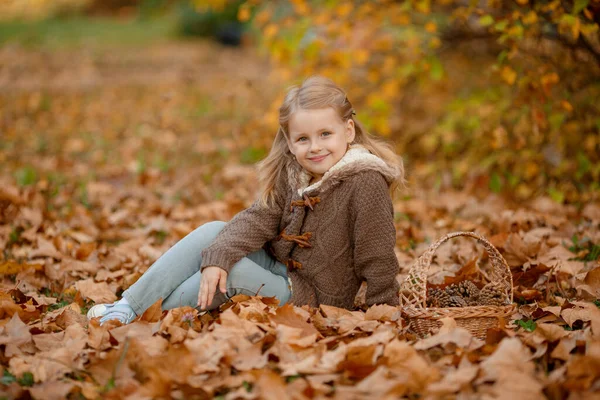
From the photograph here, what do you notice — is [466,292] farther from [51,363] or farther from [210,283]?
[51,363]

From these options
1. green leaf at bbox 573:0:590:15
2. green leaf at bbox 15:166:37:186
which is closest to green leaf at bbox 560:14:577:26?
green leaf at bbox 573:0:590:15

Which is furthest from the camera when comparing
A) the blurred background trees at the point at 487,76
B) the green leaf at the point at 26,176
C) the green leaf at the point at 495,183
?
the green leaf at the point at 26,176

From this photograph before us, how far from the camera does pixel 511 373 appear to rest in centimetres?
179

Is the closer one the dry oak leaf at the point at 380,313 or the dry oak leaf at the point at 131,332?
the dry oak leaf at the point at 131,332

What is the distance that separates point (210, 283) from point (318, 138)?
689 mm

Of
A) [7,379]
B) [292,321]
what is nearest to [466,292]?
[292,321]

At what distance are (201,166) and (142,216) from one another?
1.69m

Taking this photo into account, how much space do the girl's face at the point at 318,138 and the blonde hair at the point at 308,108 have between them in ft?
0.09

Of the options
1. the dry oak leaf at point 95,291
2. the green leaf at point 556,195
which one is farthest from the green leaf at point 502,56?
the dry oak leaf at point 95,291

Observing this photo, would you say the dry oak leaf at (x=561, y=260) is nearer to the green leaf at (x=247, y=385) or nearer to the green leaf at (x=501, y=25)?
the green leaf at (x=501, y=25)

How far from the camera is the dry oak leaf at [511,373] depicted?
172 centimetres

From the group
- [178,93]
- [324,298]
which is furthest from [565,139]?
[178,93]

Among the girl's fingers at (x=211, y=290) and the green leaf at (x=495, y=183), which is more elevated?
the girl's fingers at (x=211, y=290)

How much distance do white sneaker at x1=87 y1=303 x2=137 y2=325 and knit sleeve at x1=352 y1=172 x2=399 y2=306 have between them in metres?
0.91
